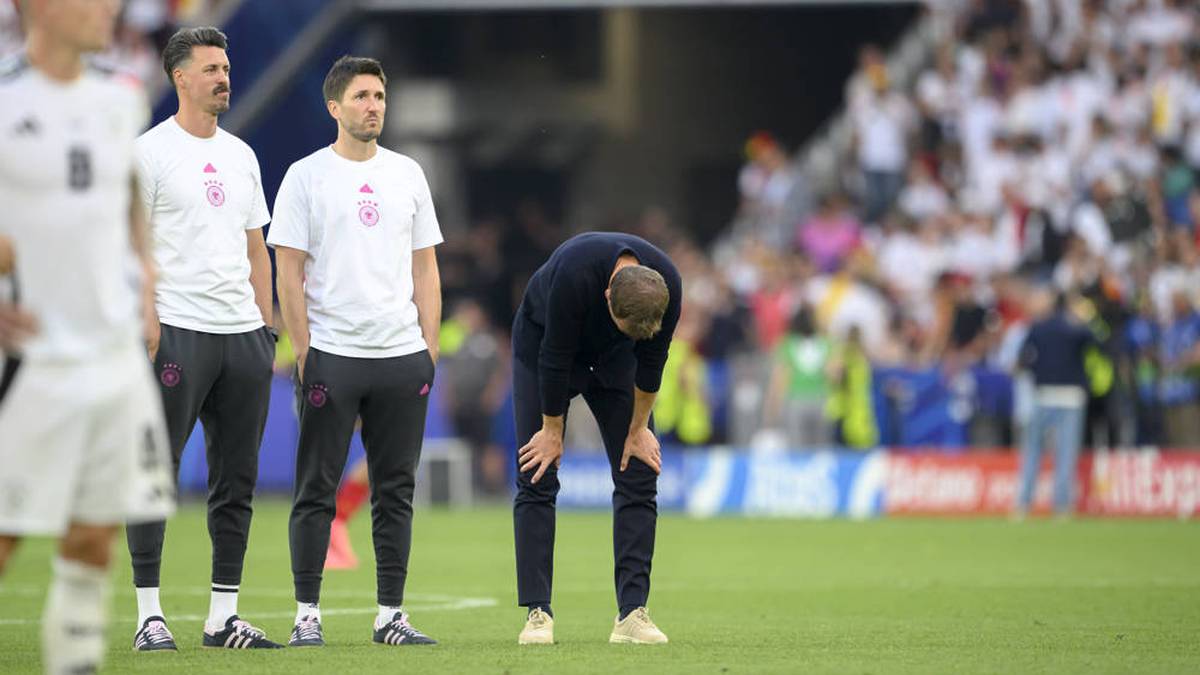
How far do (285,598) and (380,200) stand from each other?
13.4ft

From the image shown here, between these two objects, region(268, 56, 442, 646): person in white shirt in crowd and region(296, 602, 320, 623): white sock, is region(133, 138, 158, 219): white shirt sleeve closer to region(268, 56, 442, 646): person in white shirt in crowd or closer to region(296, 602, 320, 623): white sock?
region(268, 56, 442, 646): person in white shirt in crowd

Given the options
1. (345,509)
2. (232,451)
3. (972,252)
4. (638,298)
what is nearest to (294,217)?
(232,451)

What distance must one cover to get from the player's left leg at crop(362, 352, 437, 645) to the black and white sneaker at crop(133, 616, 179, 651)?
970mm

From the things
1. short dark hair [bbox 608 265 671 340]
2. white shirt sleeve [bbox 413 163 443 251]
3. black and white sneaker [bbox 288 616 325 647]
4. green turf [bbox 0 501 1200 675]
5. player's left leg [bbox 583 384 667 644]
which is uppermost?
white shirt sleeve [bbox 413 163 443 251]

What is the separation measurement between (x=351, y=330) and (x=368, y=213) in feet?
1.78

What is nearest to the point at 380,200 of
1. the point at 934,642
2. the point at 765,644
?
the point at 765,644

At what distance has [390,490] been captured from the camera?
947 cm

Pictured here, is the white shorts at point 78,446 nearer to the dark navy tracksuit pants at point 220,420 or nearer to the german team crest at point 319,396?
the dark navy tracksuit pants at point 220,420

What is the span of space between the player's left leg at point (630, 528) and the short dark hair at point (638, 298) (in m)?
0.95

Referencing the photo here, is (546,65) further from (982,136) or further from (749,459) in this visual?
(749,459)

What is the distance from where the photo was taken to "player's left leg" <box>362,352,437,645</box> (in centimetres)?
945

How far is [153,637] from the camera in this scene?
30.2ft

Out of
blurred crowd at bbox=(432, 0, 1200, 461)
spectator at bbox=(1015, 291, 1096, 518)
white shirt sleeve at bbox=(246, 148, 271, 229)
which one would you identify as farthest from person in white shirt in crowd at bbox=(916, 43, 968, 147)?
white shirt sleeve at bbox=(246, 148, 271, 229)

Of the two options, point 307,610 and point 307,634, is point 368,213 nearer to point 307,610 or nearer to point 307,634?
point 307,610
